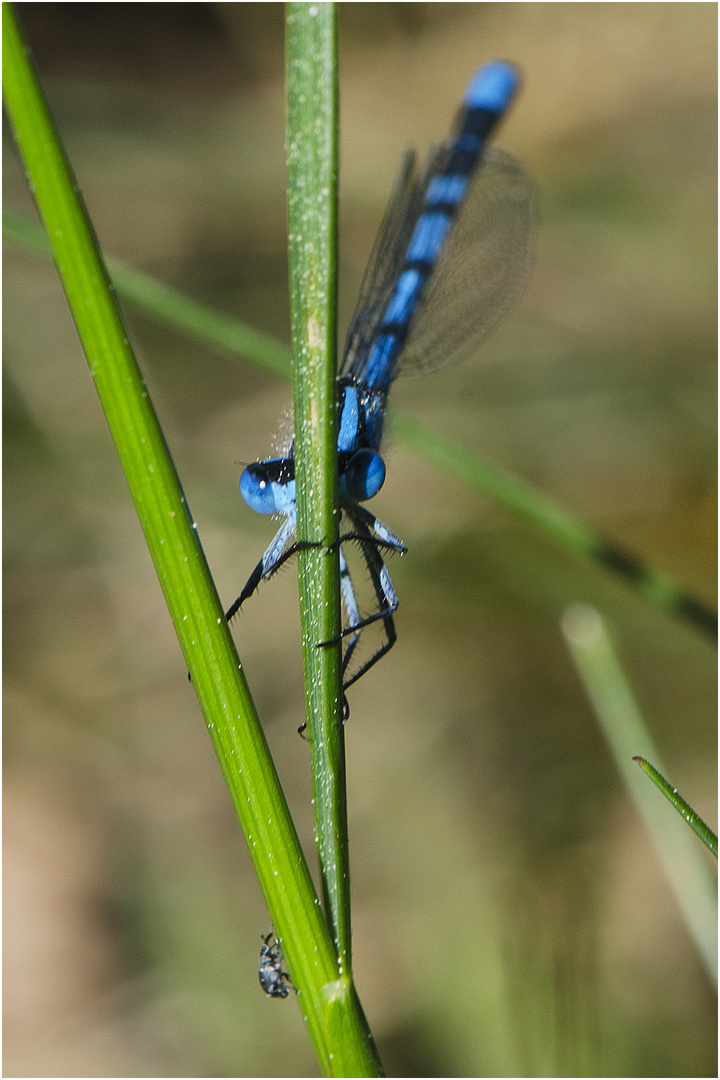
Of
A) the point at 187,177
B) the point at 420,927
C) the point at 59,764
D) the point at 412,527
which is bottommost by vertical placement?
the point at 420,927

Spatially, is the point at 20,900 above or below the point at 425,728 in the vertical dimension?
below

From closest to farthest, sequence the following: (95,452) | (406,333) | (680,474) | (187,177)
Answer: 1. (406,333)
2. (95,452)
3. (680,474)
4. (187,177)

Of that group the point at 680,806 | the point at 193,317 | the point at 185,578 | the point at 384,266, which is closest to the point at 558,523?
the point at 193,317

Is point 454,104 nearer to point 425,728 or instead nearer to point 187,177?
point 187,177

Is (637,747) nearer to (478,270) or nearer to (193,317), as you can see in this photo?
(193,317)

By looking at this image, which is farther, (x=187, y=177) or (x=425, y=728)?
(x=187, y=177)

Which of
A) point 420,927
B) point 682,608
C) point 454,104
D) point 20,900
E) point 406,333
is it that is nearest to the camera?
point 682,608

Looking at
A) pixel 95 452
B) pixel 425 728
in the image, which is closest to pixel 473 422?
pixel 425 728
